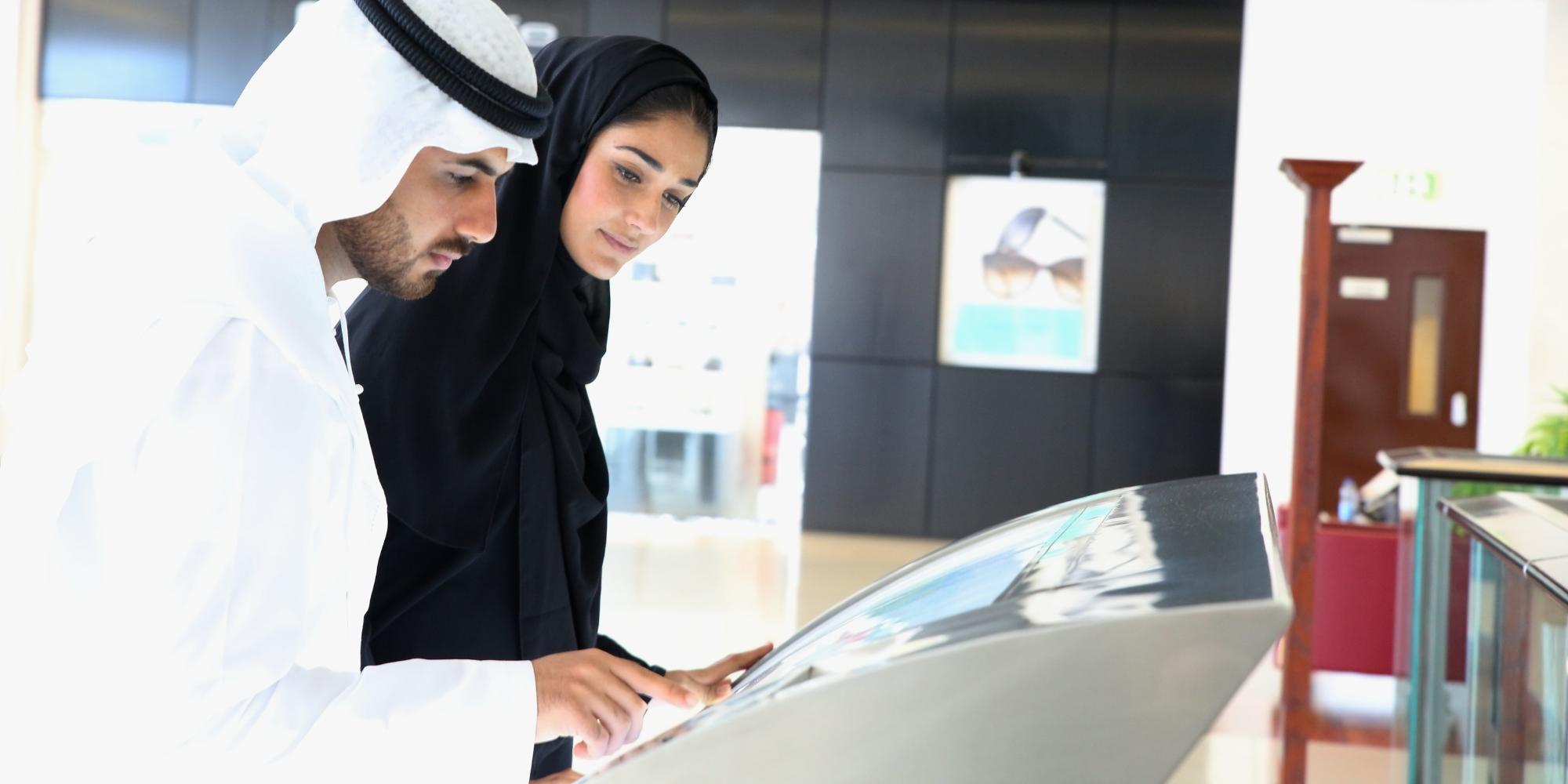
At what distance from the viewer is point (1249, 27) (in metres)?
8.05

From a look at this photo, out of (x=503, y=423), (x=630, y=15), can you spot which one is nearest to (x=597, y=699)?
(x=503, y=423)

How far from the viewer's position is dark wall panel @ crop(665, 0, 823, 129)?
28.9ft

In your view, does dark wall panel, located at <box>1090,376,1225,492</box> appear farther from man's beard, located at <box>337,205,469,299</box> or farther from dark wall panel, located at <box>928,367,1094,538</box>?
man's beard, located at <box>337,205,469,299</box>

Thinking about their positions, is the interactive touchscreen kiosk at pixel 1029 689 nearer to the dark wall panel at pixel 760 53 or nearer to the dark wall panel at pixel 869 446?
the dark wall panel at pixel 869 446

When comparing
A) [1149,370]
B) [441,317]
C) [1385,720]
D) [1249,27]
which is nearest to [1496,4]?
[1249,27]

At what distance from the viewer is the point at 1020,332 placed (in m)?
8.74

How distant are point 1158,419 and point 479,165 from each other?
789 cm

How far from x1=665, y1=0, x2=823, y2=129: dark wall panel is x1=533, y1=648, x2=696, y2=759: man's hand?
8.02 meters

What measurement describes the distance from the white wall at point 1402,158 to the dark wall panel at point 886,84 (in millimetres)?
1833

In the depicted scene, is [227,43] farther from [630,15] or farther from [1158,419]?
[1158,419]

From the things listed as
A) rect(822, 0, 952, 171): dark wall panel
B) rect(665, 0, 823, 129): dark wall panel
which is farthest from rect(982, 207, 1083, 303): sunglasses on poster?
rect(665, 0, 823, 129): dark wall panel

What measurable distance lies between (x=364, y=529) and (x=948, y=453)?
7.80 meters

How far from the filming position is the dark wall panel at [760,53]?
8.80 metres

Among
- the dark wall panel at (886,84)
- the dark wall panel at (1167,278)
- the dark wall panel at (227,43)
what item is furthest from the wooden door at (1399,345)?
the dark wall panel at (227,43)
